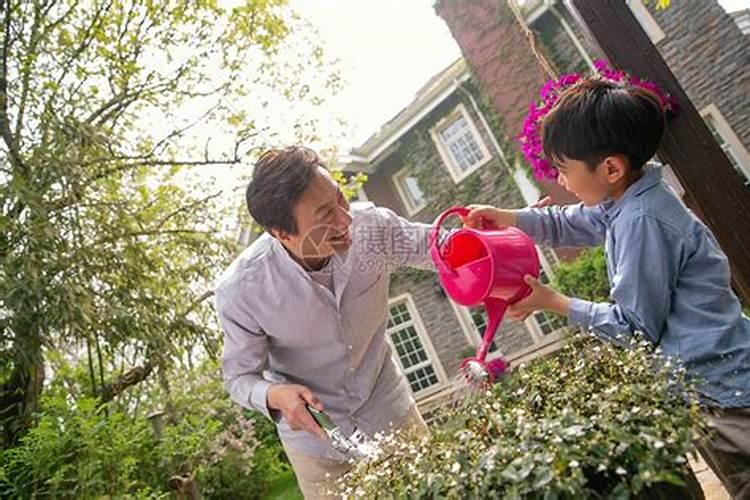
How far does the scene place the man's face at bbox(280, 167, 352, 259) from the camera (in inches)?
75.7

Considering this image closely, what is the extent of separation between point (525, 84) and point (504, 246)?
923 cm

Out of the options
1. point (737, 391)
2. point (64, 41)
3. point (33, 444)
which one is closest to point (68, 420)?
point (33, 444)

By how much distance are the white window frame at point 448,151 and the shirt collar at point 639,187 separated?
9.76 meters

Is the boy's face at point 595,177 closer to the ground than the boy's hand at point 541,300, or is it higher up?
higher up

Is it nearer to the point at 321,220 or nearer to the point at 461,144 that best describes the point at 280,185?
the point at 321,220

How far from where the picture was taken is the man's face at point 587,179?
5.22 ft

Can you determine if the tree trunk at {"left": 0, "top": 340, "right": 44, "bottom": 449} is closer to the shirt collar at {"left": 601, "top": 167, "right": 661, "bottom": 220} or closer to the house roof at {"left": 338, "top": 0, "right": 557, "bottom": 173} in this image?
the shirt collar at {"left": 601, "top": 167, "right": 661, "bottom": 220}

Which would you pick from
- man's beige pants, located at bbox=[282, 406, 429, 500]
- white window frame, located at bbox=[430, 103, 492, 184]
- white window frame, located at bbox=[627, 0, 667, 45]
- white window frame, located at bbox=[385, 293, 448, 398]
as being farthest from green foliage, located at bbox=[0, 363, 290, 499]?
white window frame, located at bbox=[627, 0, 667, 45]

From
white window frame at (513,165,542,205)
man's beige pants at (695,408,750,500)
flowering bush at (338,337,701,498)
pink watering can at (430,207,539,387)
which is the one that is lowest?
man's beige pants at (695,408,750,500)

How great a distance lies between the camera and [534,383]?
127cm

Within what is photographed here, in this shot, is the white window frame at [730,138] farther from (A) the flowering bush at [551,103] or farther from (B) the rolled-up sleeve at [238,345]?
(B) the rolled-up sleeve at [238,345]

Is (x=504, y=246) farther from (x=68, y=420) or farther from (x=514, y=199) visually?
(x=514, y=199)

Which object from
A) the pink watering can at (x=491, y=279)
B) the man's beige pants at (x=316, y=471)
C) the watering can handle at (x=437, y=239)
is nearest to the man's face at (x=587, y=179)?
the pink watering can at (x=491, y=279)

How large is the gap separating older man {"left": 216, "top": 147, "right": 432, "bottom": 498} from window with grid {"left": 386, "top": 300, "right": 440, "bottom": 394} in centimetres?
956
